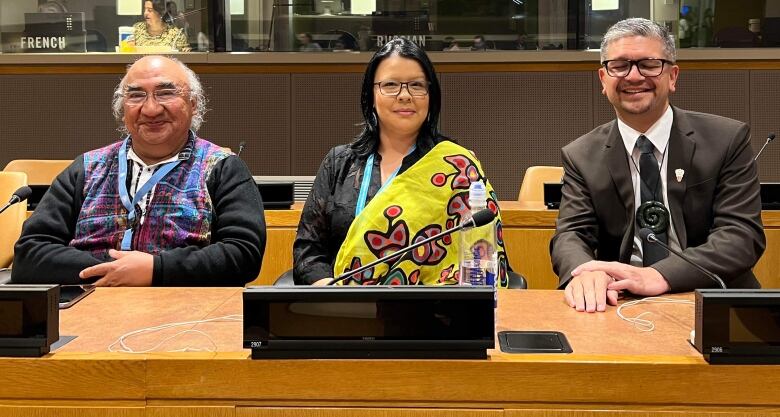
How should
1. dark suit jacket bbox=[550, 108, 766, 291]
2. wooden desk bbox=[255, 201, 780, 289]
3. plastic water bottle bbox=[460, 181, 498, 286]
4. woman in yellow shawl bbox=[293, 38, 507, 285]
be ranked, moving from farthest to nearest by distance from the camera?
wooden desk bbox=[255, 201, 780, 289] < woman in yellow shawl bbox=[293, 38, 507, 285] < dark suit jacket bbox=[550, 108, 766, 291] < plastic water bottle bbox=[460, 181, 498, 286]

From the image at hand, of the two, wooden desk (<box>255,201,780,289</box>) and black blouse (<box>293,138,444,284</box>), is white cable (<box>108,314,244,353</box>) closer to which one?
black blouse (<box>293,138,444,284</box>)

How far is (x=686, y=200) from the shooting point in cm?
234

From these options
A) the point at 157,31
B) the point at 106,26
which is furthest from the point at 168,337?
the point at 106,26

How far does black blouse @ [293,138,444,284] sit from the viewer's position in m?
2.52

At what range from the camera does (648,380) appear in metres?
1.32

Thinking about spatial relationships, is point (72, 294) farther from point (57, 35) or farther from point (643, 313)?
point (57, 35)

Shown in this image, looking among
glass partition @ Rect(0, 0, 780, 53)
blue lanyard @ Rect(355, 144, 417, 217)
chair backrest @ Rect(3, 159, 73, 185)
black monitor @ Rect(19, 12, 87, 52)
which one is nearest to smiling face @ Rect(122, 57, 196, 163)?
blue lanyard @ Rect(355, 144, 417, 217)

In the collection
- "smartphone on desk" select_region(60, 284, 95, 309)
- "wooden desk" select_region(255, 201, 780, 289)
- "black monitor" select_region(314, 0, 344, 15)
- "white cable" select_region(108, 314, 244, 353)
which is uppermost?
"black monitor" select_region(314, 0, 344, 15)

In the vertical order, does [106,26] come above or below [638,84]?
above

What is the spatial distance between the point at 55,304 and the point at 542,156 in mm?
4755

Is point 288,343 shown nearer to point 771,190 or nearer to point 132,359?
point 132,359

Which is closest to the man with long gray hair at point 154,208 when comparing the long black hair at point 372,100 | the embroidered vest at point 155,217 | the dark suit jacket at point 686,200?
the embroidered vest at point 155,217

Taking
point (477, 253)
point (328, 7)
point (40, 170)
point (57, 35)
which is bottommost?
point (477, 253)

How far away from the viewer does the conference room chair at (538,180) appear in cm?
421
